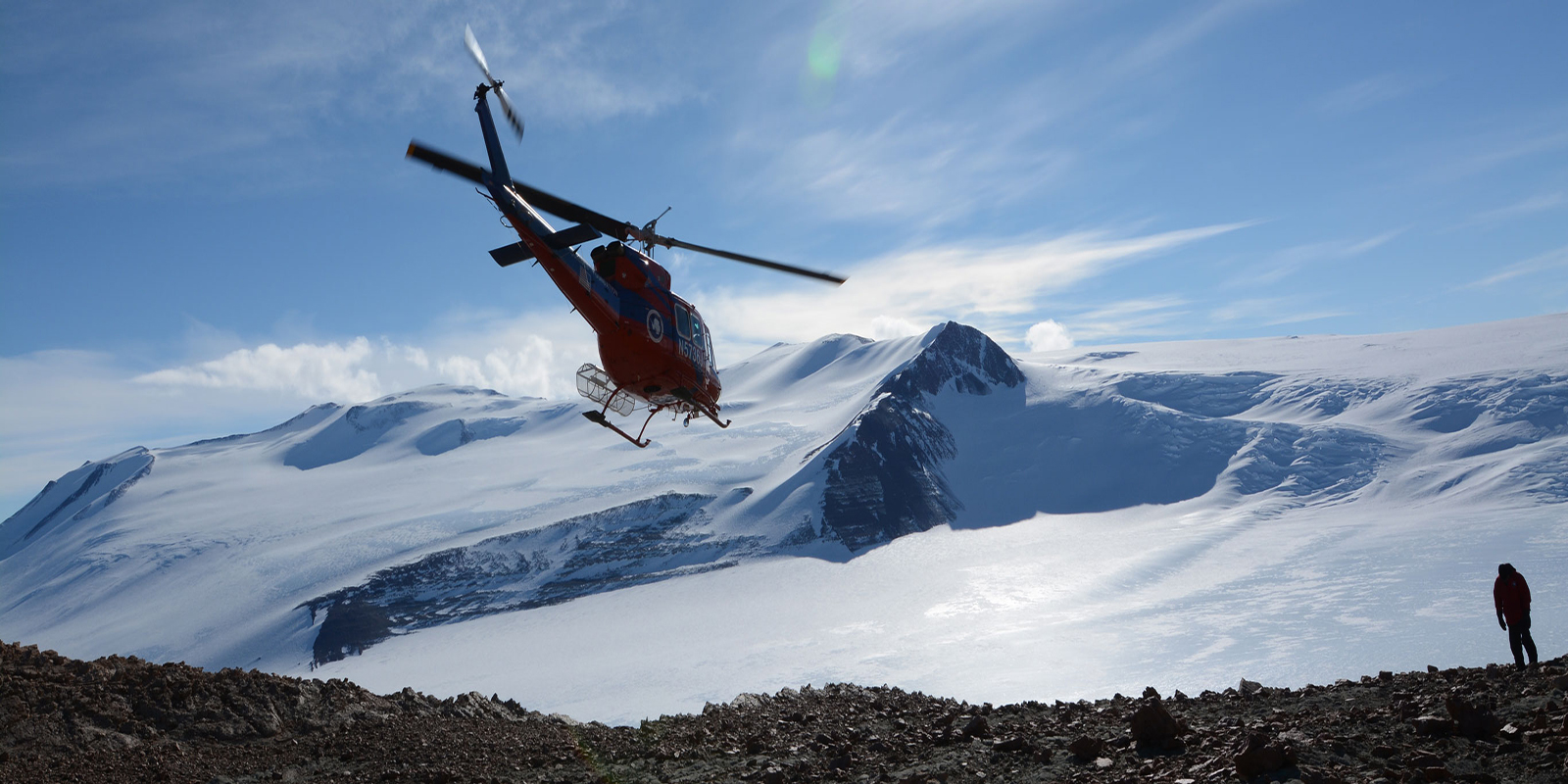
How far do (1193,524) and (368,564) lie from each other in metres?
122

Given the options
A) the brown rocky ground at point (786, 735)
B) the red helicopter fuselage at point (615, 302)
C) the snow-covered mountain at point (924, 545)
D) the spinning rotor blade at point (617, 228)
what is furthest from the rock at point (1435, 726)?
the snow-covered mountain at point (924, 545)

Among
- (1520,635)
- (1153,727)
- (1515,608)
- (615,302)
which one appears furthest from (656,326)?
(1520,635)

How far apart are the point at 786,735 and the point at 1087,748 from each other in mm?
4920

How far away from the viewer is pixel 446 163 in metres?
15.2

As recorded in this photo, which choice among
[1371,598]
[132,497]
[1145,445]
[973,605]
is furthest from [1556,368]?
[132,497]

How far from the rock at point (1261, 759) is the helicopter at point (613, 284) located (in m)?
10.8

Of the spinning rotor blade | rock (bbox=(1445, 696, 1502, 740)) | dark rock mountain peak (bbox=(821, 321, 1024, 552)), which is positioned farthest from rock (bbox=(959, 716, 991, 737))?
dark rock mountain peak (bbox=(821, 321, 1024, 552))

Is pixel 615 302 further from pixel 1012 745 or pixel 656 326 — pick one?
pixel 1012 745

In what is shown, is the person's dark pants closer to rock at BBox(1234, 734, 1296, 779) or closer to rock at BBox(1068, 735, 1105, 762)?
rock at BBox(1068, 735, 1105, 762)

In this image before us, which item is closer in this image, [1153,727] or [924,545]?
[1153,727]

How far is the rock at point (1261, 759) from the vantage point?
6.45 meters

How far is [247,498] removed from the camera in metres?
179

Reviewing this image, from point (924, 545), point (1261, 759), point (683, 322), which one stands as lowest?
point (924, 545)

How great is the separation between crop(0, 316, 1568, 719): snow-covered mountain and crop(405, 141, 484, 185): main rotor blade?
6730 centimetres
